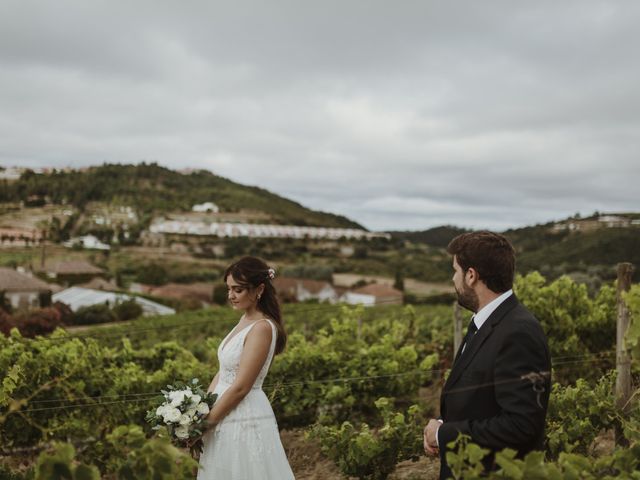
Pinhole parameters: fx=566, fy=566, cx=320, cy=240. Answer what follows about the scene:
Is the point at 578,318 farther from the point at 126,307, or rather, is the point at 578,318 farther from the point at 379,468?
the point at 126,307

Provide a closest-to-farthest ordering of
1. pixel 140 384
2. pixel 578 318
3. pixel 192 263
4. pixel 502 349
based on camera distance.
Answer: pixel 502 349 → pixel 140 384 → pixel 578 318 → pixel 192 263

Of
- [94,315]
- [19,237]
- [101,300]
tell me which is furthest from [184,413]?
[19,237]

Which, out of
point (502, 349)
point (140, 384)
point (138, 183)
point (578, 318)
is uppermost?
point (138, 183)

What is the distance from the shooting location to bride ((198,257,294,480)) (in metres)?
3.12

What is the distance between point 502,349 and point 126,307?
54.9 metres

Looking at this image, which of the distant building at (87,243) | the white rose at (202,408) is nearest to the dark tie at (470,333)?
the white rose at (202,408)

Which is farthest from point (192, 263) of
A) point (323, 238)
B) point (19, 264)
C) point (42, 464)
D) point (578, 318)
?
point (42, 464)

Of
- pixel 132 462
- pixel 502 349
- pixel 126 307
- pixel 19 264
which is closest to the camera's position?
pixel 132 462

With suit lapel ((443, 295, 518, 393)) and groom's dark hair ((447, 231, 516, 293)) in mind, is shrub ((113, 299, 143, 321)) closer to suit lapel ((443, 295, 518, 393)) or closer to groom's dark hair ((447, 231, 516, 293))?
suit lapel ((443, 295, 518, 393))

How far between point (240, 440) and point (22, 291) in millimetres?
63486

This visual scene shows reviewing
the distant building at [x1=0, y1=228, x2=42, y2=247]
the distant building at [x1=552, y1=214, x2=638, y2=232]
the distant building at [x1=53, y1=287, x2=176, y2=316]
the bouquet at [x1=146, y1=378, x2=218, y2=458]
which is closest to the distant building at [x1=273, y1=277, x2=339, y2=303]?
the distant building at [x1=53, y1=287, x2=176, y2=316]

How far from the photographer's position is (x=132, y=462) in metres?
1.75

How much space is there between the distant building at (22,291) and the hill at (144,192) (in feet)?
193

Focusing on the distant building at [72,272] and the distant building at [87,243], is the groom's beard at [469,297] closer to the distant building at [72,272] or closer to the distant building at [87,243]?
the distant building at [72,272]
